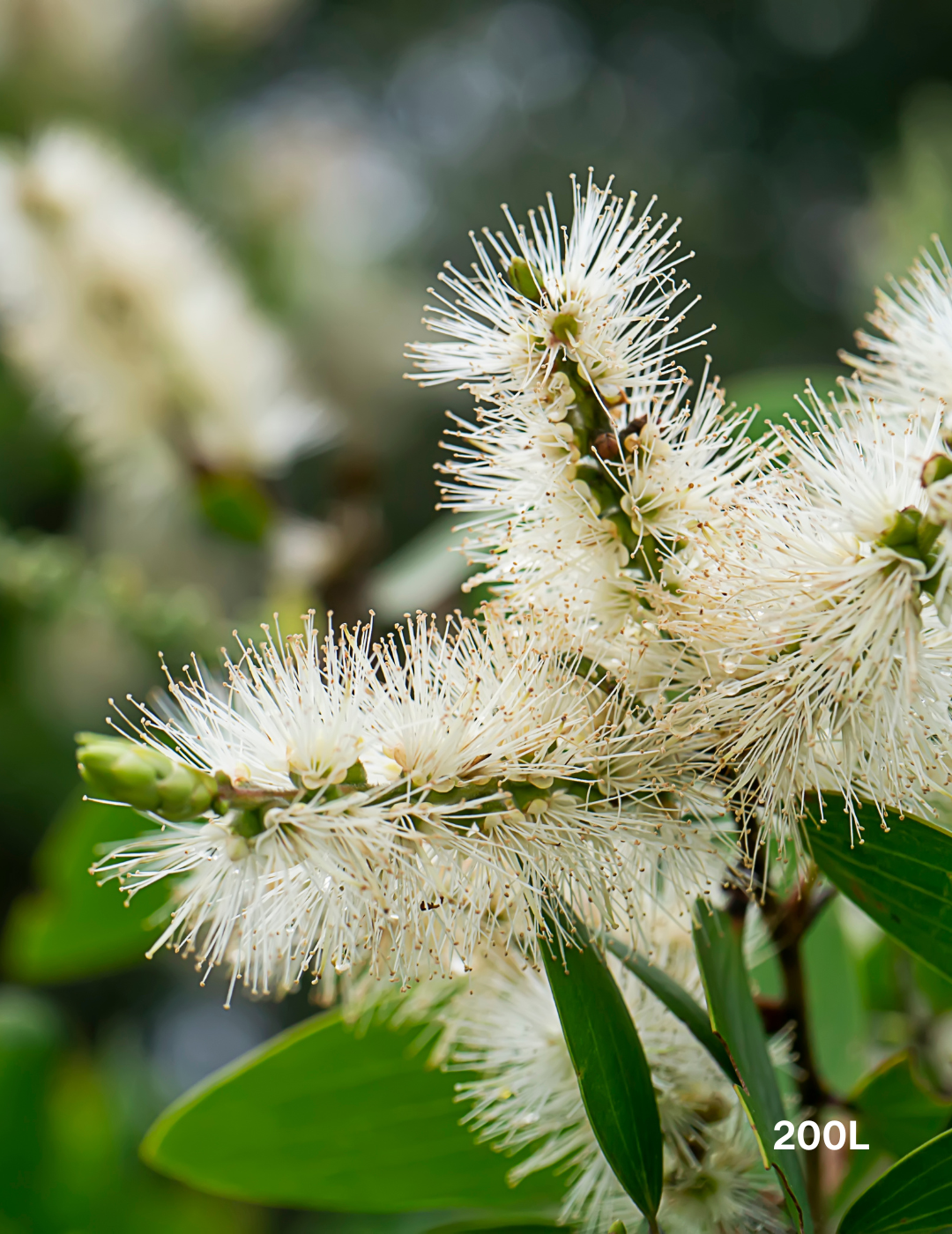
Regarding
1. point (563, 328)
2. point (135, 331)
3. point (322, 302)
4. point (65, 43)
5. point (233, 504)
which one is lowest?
point (563, 328)

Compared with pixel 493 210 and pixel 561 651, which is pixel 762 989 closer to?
pixel 561 651

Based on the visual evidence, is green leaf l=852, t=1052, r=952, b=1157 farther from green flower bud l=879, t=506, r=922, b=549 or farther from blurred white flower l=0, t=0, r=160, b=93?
blurred white flower l=0, t=0, r=160, b=93

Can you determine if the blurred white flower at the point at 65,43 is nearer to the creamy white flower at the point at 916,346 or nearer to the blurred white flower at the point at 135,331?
the blurred white flower at the point at 135,331

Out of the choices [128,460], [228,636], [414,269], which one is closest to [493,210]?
[414,269]

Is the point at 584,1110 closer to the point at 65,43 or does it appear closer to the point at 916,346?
the point at 916,346

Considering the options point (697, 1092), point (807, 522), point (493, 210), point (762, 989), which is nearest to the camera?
point (807, 522)

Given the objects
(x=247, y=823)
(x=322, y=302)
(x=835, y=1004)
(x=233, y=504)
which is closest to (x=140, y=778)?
(x=247, y=823)
